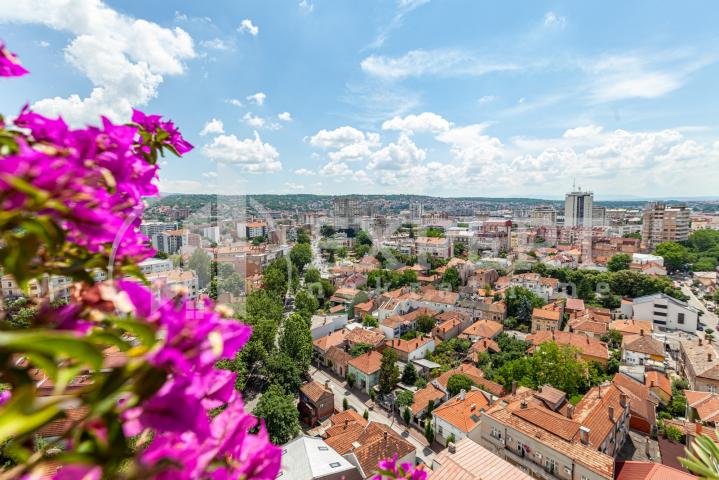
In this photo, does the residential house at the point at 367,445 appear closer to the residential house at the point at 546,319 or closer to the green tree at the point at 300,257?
the residential house at the point at 546,319

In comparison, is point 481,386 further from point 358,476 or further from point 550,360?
point 358,476

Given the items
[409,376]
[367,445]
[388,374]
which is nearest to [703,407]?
[409,376]

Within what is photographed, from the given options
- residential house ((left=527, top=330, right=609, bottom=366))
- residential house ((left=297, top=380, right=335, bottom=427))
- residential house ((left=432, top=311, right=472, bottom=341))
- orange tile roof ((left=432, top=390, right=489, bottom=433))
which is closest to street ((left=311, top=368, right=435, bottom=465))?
residential house ((left=297, top=380, right=335, bottom=427))

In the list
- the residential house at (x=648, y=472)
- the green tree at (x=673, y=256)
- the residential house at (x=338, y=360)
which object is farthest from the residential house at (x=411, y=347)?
the green tree at (x=673, y=256)

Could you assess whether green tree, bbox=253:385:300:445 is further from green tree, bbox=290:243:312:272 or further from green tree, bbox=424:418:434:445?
green tree, bbox=290:243:312:272

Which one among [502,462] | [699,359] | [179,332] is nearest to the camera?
[179,332]

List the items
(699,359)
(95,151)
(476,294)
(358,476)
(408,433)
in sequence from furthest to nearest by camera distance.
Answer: (476,294) → (699,359) → (408,433) → (358,476) → (95,151)

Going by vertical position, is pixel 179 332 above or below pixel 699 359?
above

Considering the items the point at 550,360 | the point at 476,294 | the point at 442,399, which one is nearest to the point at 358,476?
the point at 442,399
